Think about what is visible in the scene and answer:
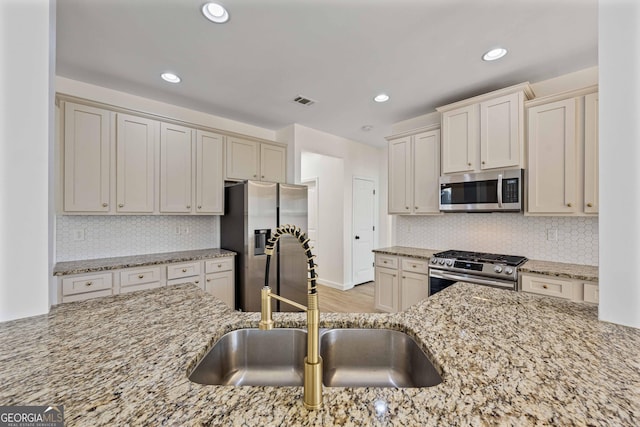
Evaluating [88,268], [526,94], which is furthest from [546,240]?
[88,268]

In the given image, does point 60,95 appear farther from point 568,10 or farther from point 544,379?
point 568,10

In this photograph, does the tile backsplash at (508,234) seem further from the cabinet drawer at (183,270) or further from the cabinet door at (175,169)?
the cabinet door at (175,169)

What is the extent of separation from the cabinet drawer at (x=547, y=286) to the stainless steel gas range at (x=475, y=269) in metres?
0.09

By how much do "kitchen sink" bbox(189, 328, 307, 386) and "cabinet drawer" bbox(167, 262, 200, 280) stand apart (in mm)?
2187

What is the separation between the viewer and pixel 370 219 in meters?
5.35

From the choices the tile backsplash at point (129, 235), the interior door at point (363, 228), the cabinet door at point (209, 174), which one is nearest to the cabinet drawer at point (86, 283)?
Answer: the tile backsplash at point (129, 235)

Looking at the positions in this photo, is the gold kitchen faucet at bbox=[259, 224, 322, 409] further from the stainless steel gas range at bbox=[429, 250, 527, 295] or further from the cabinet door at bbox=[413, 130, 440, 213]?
the cabinet door at bbox=[413, 130, 440, 213]

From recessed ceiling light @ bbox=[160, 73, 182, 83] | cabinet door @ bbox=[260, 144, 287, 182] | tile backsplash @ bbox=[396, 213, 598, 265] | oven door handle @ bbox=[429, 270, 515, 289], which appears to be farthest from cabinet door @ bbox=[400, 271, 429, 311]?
recessed ceiling light @ bbox=[160, 73, 182, 83]

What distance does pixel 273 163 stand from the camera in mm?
3900

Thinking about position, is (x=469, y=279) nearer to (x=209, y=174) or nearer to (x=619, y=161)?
(x=619, y=161)

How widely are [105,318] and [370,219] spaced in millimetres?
4679

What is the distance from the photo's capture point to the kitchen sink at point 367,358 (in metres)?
A: 1.01

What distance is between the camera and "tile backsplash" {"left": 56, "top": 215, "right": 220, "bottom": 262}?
266cm

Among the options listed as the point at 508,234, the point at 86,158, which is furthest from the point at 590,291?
the point at 86,158
